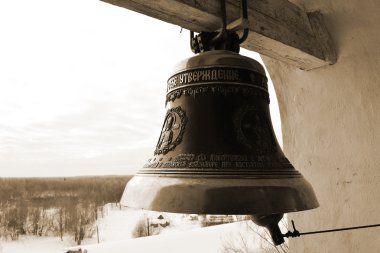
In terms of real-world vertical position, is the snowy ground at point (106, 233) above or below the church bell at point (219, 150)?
below

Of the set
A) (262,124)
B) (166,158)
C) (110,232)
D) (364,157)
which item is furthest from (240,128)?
(110,232)

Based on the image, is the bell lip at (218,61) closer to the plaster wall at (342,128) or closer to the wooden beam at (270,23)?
the wooden beam at (270,23)

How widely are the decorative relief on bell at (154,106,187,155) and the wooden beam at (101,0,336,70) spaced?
1.08 ft

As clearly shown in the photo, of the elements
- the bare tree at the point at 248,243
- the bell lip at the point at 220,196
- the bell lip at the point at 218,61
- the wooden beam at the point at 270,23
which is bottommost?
the bare tree at the point at 248,243

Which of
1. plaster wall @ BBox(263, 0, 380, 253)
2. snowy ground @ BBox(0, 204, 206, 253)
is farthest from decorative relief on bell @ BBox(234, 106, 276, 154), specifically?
snowy ground @ BBox(0, 204, 206, 253)

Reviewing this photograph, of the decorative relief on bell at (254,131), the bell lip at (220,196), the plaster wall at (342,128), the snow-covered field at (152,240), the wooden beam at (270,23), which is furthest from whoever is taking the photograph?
the snow-covered field at (152,240)

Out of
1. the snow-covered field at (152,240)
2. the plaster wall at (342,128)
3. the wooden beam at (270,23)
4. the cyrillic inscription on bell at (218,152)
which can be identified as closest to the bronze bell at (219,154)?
the cyrillic inscription on bell at (218,152)

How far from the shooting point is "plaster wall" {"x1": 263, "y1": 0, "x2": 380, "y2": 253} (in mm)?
1523

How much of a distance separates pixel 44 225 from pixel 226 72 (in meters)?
12.7

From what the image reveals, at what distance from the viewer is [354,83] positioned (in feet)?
5.21

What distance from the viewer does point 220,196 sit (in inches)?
28.1

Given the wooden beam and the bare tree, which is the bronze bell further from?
the bare tree

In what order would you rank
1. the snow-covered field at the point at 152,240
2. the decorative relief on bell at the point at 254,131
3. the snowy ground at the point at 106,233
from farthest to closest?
the snowy ground at the point at 106,233 → the snow-covered field at the point at 152,240 → the decorative relief on bell at the point at 254,131

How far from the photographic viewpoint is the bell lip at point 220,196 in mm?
708
